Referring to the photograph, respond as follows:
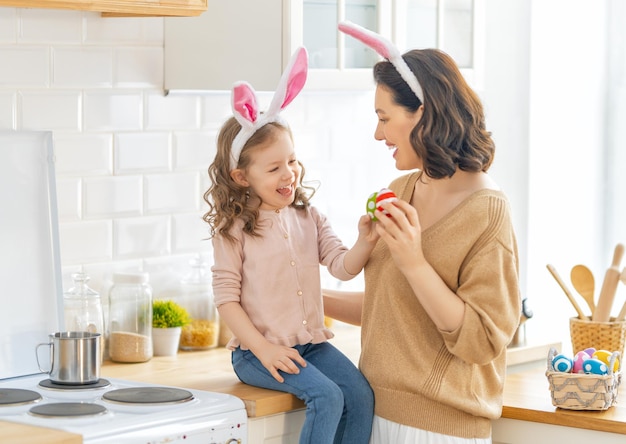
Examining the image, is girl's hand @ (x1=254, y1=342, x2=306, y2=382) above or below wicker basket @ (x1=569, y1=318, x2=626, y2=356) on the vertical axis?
above

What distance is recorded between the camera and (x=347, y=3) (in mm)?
2812

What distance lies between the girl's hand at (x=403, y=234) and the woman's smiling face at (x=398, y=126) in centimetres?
12

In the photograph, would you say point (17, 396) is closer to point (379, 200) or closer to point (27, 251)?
point (27, 251)

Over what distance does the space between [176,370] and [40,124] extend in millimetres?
637

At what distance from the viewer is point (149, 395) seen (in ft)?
7.33

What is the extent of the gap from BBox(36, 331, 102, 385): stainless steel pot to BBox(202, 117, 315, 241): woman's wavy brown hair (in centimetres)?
35

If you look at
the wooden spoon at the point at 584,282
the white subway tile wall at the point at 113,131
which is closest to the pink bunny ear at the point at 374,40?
the white subway tile wall at the point at 113,131

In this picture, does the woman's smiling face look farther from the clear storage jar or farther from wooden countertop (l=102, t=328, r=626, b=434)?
the clear storage jar

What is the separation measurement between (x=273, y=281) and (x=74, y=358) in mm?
432

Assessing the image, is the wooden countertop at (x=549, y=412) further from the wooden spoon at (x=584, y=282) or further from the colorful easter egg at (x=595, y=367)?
the wooden spoon at (x=584, y=282)

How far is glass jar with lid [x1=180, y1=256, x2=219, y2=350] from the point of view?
2855 millimetres

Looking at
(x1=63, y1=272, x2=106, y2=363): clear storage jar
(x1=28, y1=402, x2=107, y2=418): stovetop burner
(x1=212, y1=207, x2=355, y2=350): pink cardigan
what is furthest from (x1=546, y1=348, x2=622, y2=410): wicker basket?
(x1=63, y1=272, x2=106, y2=363): clear storage jar

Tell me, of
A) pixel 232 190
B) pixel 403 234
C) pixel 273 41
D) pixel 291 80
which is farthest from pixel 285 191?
pixel 273 41

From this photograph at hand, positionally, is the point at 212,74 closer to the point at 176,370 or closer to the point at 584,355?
the point at 176,370
